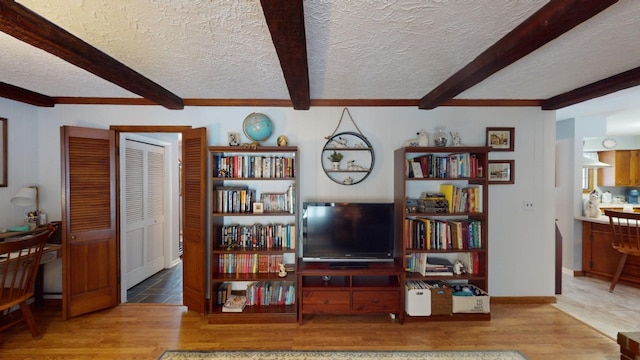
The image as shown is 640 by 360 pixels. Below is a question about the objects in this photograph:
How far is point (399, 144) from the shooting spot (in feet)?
9.95

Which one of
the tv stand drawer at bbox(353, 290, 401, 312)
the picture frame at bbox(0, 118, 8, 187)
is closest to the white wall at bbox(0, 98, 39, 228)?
the picture frame at bbox(0, 118, 8, 187)

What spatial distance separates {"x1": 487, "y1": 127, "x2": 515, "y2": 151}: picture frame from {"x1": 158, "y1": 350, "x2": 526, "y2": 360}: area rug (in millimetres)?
2037

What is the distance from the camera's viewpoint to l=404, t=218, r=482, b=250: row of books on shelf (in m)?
2.75

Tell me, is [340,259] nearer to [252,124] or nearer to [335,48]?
[252,124]

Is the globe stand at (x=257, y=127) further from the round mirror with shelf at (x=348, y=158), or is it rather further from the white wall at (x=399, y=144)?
the round mirror with shelf at (x=348, y=158)

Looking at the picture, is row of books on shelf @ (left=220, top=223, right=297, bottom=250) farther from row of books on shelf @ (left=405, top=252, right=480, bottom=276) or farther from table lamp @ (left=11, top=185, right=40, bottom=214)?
table lamp @ (left=11, top=185, right=40, bottom=214)

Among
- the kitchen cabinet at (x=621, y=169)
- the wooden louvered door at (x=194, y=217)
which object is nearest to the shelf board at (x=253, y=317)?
the wooden louvered door at (x=194, y=217)

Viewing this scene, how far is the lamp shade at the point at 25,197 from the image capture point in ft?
8.76

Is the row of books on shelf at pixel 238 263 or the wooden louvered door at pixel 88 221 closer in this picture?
the wooden louvered door at pixel 88 221

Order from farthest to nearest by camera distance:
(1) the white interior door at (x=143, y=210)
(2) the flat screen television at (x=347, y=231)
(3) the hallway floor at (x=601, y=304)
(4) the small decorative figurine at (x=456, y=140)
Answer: (1) the white interior door at (x=143, y=210) < (4) the small decorative figurine at (x=456, y=140) < (2) the flat screen television at (x=347, y=231) < (3) the hallway floor at (x=601, y=304)

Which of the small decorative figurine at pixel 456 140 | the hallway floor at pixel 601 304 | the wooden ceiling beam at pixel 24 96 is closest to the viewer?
the wooden ceiling beam at pixel 24 96

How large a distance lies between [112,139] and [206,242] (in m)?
1.49

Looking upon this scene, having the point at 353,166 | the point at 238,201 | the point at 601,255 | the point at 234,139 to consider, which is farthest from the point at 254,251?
the point at 601,255

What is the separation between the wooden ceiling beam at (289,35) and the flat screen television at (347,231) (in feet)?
4.18
